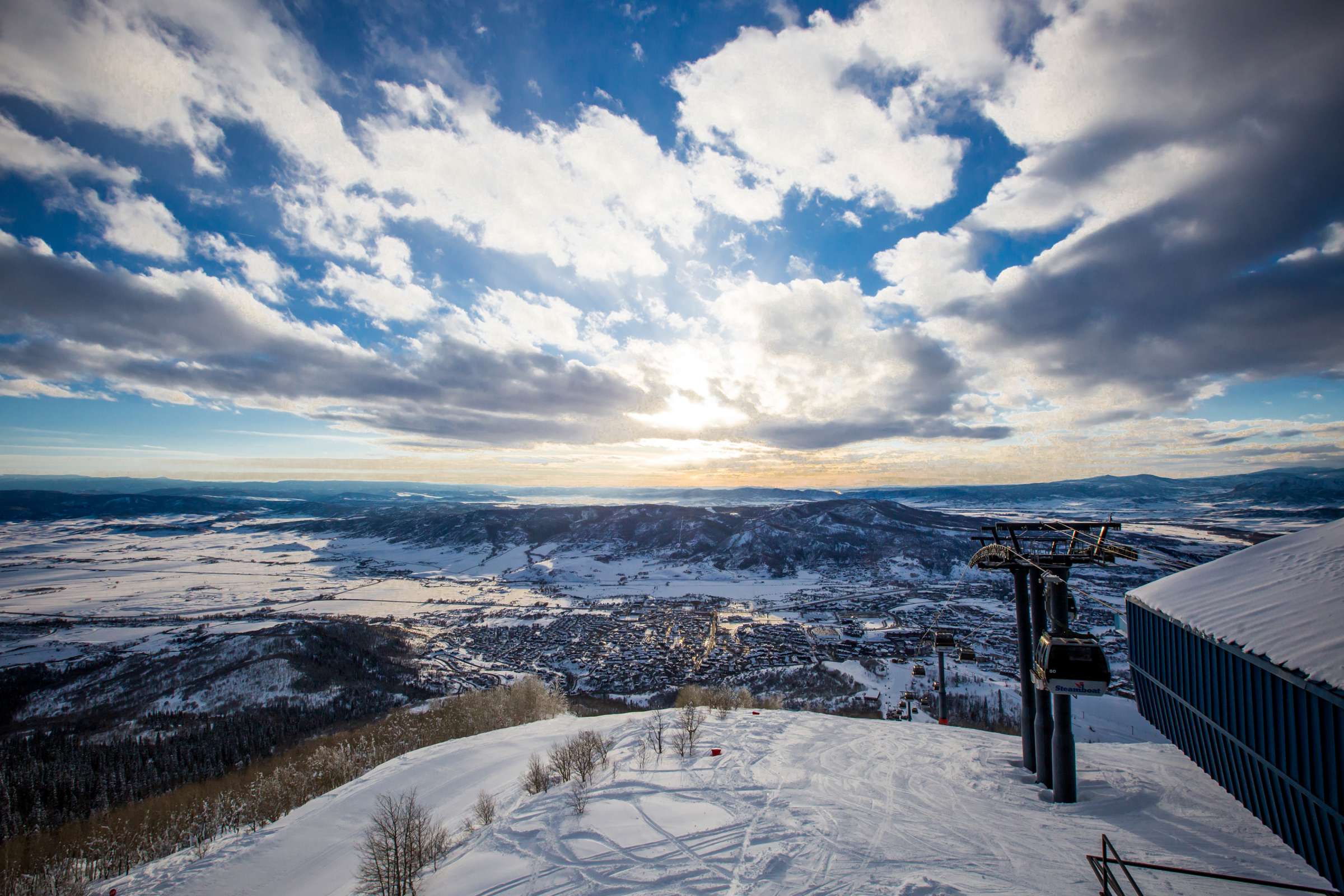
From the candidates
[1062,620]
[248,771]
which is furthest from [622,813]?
[248,771]

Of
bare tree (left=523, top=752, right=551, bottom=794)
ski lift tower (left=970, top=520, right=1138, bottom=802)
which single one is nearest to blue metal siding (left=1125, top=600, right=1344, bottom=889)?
ski lift tower (left=970, top=520, right=1138, bottom=802)

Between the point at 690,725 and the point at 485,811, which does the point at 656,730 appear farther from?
the point at 485,811

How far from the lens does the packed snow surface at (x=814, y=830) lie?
1307 cm

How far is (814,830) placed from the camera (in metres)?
15.5

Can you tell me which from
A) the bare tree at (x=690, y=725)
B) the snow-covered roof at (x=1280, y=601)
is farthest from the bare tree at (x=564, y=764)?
the snow-covered roof at (x=1280, y=601)

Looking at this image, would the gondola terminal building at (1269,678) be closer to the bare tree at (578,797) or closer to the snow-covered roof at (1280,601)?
the snow-covered roof at (1280,601)

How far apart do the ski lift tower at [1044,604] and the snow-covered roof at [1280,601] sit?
2138 mm

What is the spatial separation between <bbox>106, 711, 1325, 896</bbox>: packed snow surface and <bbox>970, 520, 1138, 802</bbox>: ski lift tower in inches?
42.7

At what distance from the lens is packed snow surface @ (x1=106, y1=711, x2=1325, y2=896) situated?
1307 cm

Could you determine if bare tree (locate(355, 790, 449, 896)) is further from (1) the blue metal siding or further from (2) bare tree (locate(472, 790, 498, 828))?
(1) the blue metal siding

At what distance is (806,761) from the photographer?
2256cm

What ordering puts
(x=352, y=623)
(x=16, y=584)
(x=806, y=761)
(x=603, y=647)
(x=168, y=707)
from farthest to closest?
(x=16, y=584), (x=352, y=623), (x=603, y=647), (x=168, y=707), (x=806, y=761)

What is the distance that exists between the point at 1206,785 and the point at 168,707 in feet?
395

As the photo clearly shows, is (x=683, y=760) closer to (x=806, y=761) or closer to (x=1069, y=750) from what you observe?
(x=806, y=761)
